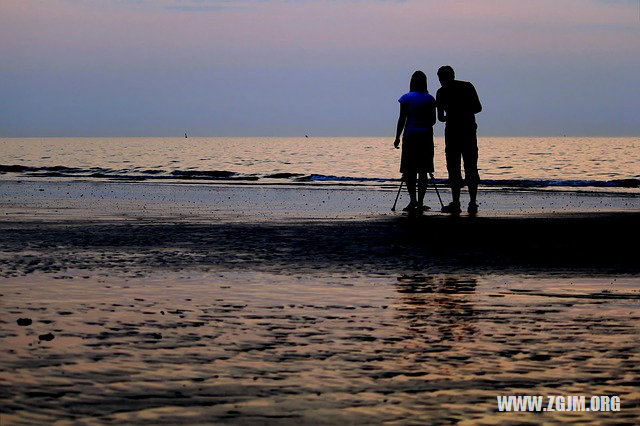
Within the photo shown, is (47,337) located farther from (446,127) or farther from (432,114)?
(446,127)

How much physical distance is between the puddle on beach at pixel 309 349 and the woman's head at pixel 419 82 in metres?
9.86

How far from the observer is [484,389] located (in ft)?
15.6

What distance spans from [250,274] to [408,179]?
9770 millimetres

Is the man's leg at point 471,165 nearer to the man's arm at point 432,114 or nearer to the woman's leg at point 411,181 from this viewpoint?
the man's arm at point 432,114

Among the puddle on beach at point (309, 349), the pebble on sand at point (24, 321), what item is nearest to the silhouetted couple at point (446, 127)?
the puddle on beach at point (309, 349)

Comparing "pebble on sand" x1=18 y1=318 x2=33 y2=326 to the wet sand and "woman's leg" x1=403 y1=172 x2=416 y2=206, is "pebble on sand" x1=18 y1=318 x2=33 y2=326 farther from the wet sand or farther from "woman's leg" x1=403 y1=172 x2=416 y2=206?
"woman's leg" x1=403 y1=172 x2=416 y2=206

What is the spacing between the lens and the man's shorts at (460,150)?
711 inches

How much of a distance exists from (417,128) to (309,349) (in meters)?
12.8

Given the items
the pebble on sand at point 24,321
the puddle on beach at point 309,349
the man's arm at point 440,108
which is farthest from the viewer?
the man's arm at point 440,108

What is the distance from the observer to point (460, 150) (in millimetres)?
18188

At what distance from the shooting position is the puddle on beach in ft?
14.5

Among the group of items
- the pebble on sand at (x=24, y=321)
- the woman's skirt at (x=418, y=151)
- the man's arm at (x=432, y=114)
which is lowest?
the pebble on sand at (x=24, y=321)

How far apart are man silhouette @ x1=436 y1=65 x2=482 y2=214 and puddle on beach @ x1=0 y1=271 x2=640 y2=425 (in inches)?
371

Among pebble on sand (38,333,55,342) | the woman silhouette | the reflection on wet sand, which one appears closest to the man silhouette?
the woman silhouette
